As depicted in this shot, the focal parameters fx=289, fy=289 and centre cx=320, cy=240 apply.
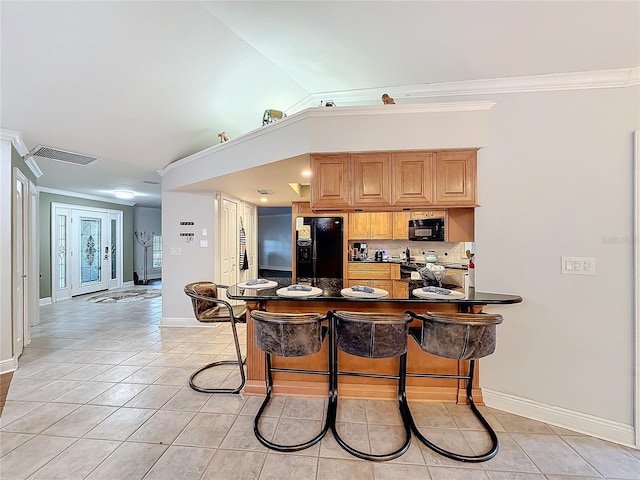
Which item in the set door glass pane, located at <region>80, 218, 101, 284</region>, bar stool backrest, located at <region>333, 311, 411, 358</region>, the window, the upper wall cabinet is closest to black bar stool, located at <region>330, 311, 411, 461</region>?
bar stool backrest, located at <region>333, 311, 411, 358</region>

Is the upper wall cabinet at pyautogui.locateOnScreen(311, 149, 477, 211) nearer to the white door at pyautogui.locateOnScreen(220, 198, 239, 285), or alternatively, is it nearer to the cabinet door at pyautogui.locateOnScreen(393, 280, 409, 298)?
the cabinet door at pyautogui.locateOnScreen(393, 280, 409, 298)

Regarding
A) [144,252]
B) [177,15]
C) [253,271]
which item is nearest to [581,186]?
[177,15]

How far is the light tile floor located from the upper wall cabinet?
1.61 metres

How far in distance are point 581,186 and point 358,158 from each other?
63.4 inches

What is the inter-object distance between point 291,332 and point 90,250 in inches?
298

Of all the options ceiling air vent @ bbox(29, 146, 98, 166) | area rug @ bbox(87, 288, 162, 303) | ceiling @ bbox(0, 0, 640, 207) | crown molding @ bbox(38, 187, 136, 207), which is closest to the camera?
ceiling @ bbox(0, 0, 640, 207)

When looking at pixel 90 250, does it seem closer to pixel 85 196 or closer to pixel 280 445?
pixel 85 196

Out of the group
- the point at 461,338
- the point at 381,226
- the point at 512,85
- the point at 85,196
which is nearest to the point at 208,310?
the point at 461,338

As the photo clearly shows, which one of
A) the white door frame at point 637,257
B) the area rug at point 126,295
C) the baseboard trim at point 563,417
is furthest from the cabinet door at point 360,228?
the area rug at point 126,295

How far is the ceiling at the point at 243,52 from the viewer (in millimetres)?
1848

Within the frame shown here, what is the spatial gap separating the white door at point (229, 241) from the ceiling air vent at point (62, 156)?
6.05ft

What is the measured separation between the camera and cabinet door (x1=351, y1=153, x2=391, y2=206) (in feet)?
7.89

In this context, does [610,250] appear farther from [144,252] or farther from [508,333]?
[144,252]

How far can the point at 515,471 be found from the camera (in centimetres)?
162
